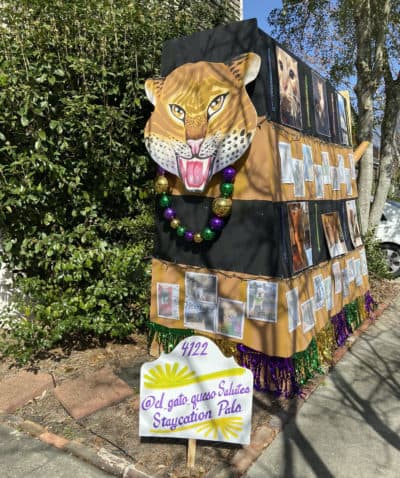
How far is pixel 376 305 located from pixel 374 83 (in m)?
3.73

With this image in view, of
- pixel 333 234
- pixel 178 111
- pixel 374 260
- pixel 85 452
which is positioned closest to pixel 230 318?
pixel 85 452

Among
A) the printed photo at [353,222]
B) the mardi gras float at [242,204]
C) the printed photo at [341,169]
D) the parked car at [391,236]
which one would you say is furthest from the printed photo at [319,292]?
the parked car at [391,236]

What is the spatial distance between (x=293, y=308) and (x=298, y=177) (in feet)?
3.92

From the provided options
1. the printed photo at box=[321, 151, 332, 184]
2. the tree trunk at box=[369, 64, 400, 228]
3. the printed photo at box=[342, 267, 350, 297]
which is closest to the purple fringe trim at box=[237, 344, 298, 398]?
the printed photo at box=[342, 267, 350, 297]

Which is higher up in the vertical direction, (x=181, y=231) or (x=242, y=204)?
(x=242, y=204)

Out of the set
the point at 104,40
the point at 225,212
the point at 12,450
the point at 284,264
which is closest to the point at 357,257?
the point at 284,264

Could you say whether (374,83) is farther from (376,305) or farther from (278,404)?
(278,404)

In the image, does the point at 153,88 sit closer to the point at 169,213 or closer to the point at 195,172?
the point at 195,172

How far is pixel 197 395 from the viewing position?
269cm

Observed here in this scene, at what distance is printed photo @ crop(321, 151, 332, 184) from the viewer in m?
4.29

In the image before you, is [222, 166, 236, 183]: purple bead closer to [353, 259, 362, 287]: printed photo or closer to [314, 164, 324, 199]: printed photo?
[314, 164, 324, 199]: printed photo

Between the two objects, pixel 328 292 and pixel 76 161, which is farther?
pixel 328 292

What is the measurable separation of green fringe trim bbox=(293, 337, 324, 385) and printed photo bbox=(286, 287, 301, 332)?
28cm

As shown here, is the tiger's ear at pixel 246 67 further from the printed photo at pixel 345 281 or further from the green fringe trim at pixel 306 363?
the printed photo at pixel 345 281
